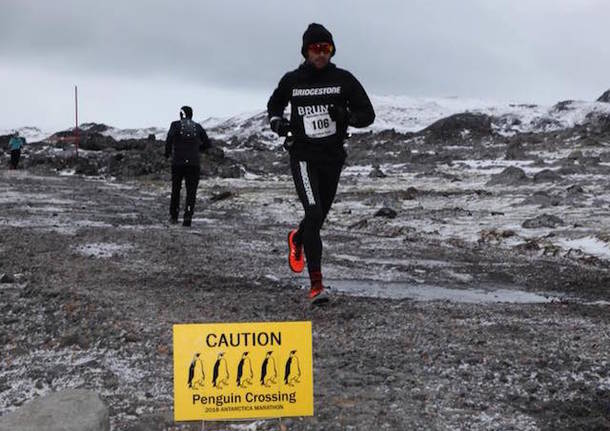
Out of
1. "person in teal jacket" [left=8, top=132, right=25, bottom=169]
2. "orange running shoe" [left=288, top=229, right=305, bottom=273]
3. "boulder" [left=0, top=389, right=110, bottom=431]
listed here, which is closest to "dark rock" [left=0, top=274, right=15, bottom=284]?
"orange running shoe" [left=288, top=229, right=305, bottom=273]

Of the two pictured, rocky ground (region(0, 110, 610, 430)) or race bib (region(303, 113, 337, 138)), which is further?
race bib (region(303, 113, 337, 138))

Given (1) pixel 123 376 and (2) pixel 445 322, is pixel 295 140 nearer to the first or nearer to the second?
(2) pixel 445 322

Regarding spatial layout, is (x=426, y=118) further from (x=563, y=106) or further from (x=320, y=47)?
(x=320, y=47)

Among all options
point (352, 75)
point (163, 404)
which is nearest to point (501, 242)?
point (352, 75)

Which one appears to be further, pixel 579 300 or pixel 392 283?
pixel 392 283

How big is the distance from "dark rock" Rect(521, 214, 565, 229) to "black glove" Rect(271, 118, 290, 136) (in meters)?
6.23

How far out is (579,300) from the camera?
5590 mm

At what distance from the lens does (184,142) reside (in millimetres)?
10594

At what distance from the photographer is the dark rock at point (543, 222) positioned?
10.3 metres

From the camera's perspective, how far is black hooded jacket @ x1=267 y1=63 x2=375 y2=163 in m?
5.09

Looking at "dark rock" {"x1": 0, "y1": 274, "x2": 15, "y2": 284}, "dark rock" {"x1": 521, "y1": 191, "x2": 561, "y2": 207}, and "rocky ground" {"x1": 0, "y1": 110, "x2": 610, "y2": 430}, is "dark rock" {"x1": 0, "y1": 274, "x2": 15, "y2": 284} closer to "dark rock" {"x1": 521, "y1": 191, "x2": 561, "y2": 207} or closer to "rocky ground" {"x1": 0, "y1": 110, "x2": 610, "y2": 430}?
"rocky ground" {"x1": 0, "y1": 110, "x2": 610, "y2": 430}

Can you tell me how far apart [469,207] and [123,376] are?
11.6 metres

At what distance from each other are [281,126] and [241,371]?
281 centimetres

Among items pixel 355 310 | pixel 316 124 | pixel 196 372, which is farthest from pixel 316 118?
pixel 196 372
